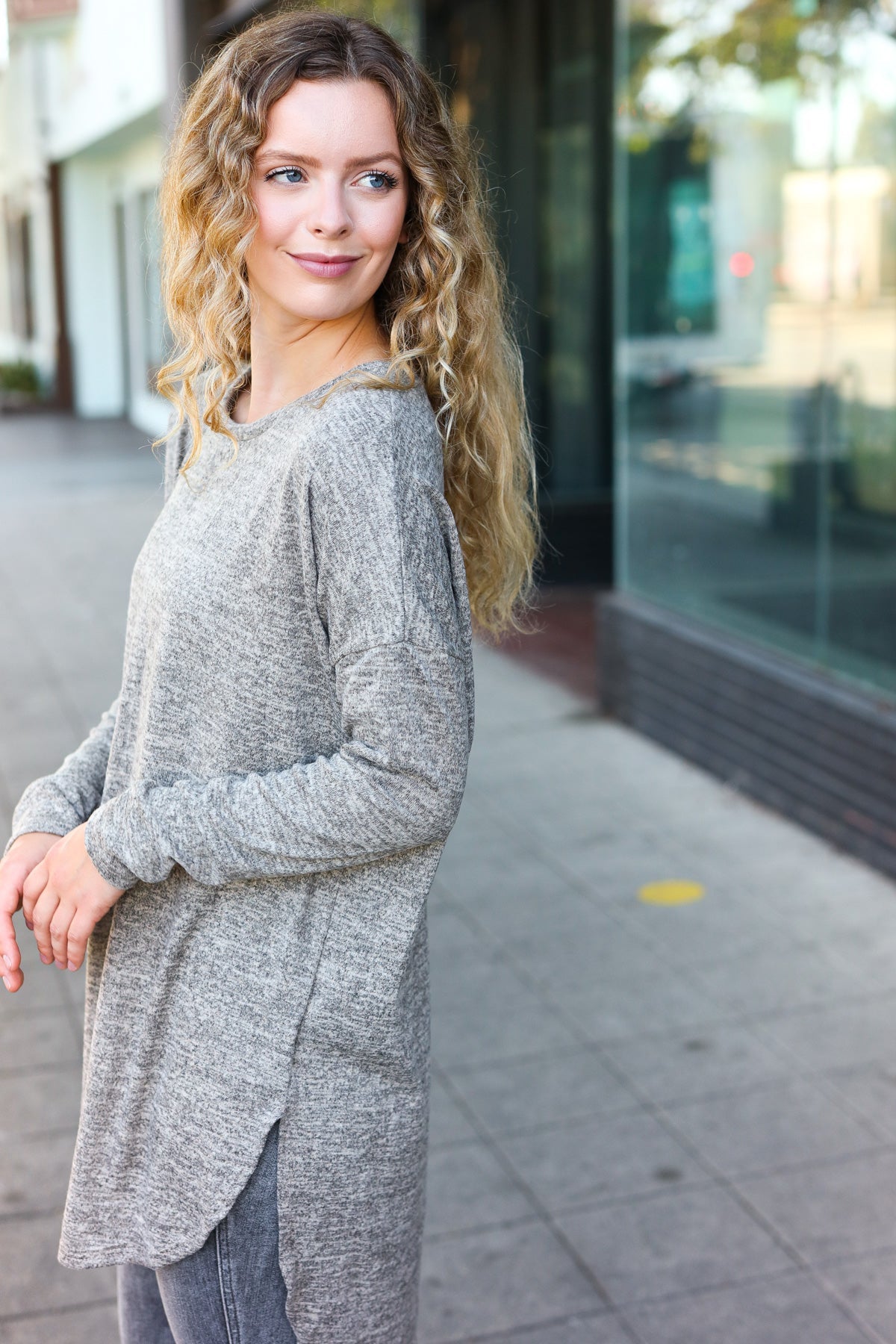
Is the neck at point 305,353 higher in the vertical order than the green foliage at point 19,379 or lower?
higher

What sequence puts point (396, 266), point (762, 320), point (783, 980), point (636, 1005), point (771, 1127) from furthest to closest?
point (762, 320) → point (783, 980) → point (636, 1005) → point (771, 1127) → point (396, 266)

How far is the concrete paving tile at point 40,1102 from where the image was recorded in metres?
3.32

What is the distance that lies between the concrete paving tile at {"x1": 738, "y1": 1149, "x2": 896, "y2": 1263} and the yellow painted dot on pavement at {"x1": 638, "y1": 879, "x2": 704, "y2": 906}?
1407mm

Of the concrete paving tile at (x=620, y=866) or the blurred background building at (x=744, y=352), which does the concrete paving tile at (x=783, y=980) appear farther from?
the blurred background building at (x=744, y=352)

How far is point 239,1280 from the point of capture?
160 centimetres

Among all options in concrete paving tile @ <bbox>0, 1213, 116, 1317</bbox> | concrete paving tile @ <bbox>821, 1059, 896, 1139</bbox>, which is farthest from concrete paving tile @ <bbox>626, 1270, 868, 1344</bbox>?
concrete paving tile @ <bbox>0, 1213, 116, 1317</bbox>

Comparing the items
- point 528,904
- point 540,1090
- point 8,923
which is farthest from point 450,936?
point 8,923

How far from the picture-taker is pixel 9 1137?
327cm

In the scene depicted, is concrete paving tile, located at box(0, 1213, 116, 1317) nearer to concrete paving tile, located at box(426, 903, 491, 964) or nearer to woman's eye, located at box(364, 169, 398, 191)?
concrete paving tile, located at box(426, 903, 491, 964)

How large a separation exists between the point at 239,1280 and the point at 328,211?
1.12m

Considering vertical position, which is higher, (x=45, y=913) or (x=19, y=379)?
(x=19, y=379)

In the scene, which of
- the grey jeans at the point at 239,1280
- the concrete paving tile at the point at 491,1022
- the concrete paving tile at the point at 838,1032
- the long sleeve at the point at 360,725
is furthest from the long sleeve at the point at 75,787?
the concrete paving tile at the point at 838,1032

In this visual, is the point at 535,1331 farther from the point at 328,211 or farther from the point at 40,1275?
the point at 328,211

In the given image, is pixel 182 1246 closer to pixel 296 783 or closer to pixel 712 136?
pixel 296 783
